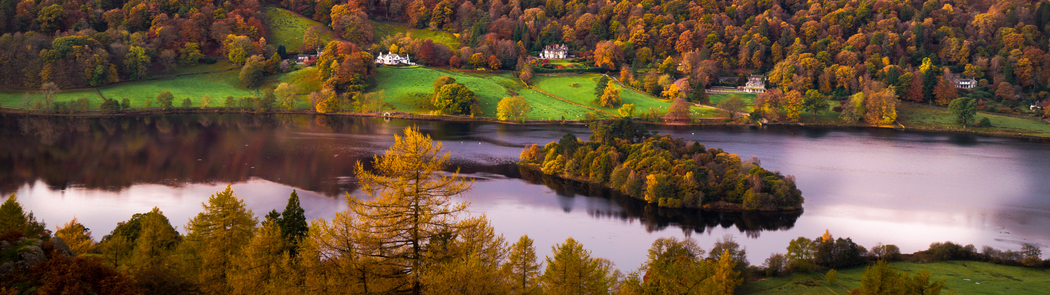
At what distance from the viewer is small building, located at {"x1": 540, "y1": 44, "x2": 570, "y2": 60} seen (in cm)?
10852

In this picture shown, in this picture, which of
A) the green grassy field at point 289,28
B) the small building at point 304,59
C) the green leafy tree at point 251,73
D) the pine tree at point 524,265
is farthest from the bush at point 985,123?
the green grassy field at point 289,28

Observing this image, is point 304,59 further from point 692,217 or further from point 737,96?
point 692,217

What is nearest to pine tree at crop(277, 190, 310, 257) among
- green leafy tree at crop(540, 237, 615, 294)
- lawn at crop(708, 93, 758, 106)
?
green leafy tree at crop(540, 237, 615, 294)

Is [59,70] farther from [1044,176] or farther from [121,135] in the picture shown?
[1044,176]

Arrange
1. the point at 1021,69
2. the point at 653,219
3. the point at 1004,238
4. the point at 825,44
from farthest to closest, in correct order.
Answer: the point at 825,44 < the point at 1021,69 < the point at 653,219 < the point at 1004,238

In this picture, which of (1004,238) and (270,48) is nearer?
(1004,238)

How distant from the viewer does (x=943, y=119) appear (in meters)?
82.9

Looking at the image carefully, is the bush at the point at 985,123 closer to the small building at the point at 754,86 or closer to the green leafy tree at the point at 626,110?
the small building at the point at 754,86

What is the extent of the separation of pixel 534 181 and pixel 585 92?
4378 centimetres

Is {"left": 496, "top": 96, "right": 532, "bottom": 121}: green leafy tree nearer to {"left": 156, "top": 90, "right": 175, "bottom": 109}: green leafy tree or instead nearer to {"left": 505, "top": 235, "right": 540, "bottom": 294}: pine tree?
{"left": 156, "top": 90, "right": 175, "bottom": 109}: green leafy tree

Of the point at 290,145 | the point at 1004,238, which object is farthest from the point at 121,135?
the point at 1004,238

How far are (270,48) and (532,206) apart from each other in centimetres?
6889

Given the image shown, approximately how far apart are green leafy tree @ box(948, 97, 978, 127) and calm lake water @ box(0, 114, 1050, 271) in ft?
33.8

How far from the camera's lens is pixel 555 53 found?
109m
